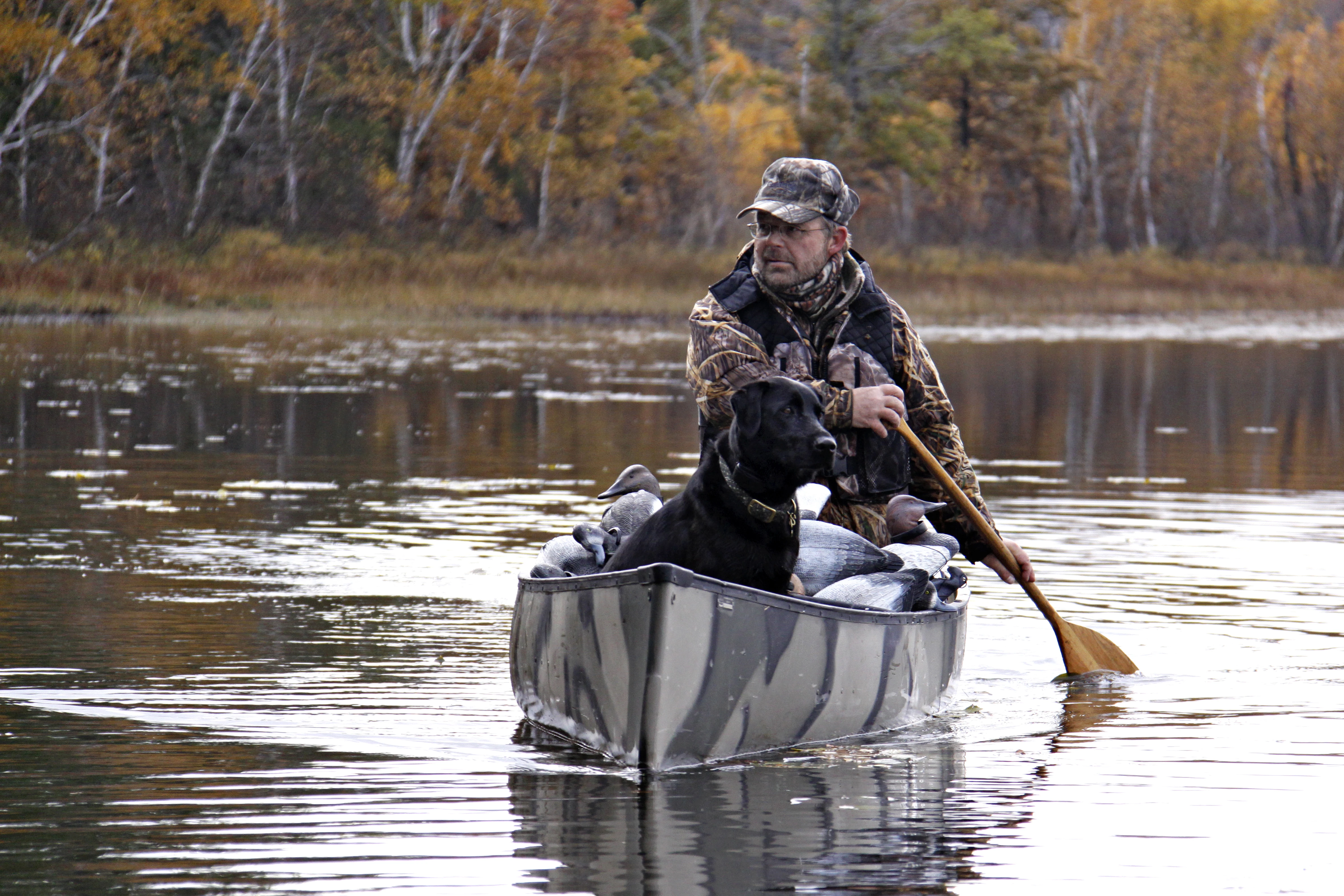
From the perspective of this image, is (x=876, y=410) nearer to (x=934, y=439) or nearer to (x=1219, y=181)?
(x=934, y=439)

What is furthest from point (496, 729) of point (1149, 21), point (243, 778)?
point (1149, 21)

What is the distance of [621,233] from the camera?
148ft

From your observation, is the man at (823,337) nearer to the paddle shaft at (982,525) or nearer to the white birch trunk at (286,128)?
the paddle shaft at (982,525)

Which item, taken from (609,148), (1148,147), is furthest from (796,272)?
(1148,147)

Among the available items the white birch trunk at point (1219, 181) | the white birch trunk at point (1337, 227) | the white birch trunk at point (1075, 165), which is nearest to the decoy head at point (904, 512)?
the white birch trunk at point (1075, 165)

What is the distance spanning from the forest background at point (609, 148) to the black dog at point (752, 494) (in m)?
27.1

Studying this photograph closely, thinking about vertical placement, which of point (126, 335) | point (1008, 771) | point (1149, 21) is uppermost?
point (1149, 21)

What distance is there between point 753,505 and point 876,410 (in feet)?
3.25

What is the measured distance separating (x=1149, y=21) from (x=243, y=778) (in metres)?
60.5

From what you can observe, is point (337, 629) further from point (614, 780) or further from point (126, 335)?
point (126, 335)

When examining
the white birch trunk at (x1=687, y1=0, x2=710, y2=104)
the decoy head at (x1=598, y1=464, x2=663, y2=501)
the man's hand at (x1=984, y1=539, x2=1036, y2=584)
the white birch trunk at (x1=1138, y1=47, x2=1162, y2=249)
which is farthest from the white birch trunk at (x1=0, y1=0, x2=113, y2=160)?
the white birch trunk at (x1=1138, y1=47, x2=1162, y2=249)

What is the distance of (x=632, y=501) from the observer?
676cm

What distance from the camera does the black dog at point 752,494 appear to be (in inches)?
212

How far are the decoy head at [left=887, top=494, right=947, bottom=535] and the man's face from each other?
89 centimetres
